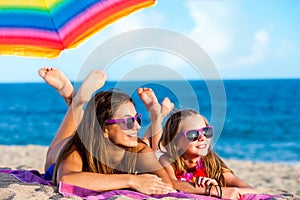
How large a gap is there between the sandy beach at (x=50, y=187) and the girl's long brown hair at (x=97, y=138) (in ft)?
1.11

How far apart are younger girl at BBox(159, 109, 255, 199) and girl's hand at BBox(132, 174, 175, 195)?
0.23 meters

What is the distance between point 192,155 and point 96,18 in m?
1.38

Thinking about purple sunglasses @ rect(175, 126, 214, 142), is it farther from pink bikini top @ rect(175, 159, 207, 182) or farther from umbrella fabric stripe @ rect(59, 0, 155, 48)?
umbrella fabric stripe @ rect(59, 0, 155, 48)

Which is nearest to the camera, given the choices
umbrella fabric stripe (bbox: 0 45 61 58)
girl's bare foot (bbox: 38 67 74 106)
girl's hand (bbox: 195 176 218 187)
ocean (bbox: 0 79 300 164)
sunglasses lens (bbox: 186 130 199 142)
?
umbrella fabric stripe (bbox: 0 45 61 58)

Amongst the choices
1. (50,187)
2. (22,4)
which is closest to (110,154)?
(50,187)

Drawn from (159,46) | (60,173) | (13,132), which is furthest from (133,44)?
(13,132)

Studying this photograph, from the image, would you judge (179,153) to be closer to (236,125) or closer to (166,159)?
(166,159)

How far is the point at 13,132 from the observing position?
21.6m

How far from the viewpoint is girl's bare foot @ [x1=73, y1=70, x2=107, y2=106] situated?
4267 millimetres

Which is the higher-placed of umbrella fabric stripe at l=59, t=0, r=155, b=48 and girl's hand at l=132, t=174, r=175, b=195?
umbrella fabric stripe at l=59, t=0, r=155, b=48

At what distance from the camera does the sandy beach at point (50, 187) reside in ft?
12.7

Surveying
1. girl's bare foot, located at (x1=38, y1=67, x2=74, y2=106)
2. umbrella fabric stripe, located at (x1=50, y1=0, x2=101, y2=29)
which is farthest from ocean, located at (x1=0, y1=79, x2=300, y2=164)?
umbrella fabric stripe, located at (x1=50, y1=0, x2=101, y2=29)

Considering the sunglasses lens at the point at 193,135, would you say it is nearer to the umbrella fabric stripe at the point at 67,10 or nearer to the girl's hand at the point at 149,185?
the girl's hand at the point at 149,185

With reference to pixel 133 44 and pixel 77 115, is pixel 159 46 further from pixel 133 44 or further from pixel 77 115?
pixel 77 115
